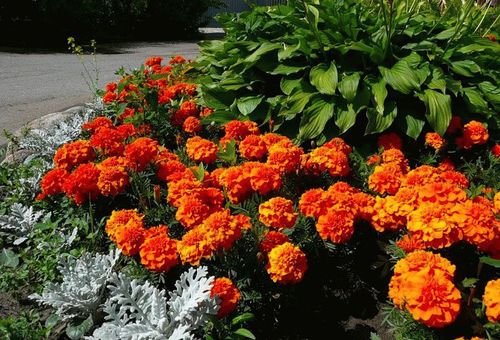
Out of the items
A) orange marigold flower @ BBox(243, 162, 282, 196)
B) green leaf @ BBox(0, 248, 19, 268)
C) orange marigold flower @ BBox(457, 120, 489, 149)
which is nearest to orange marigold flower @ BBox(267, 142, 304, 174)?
orange marigold flower @ BBox(243, 162, 282, 196)

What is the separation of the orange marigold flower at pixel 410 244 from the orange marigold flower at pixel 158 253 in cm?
88

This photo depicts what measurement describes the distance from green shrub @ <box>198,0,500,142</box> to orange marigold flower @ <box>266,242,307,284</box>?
1.25m

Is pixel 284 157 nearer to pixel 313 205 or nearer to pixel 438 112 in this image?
pixel 313 205

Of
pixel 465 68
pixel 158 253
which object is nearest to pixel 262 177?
pixel 158 253

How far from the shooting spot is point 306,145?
3154mm

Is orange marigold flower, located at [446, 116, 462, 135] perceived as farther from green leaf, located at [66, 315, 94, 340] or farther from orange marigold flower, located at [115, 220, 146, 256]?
green leaf, located at [66, 315, 94, 340]

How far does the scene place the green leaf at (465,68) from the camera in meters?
2.96

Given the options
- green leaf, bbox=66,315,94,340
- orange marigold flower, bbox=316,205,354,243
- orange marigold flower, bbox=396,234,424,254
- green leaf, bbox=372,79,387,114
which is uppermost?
green leaf, bbox=372,79,387,114

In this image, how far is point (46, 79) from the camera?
25.5 ft

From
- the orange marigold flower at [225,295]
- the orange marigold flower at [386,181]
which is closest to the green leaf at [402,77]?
the orange marigold flower at [386,181]

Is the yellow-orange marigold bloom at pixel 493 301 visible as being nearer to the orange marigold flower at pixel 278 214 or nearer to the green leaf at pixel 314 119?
the orange marigold flower at pixel 278 214

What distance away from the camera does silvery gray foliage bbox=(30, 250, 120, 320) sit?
1.77 m

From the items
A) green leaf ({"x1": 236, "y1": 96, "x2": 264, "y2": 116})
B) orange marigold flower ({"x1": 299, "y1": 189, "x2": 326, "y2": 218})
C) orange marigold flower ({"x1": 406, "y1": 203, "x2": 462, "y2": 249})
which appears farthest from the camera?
green leaf ({"x1": 236, "y1": 96, "x2": 264, "y2": 116})

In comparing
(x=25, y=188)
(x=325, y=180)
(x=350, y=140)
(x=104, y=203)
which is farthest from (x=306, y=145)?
(x=25, y=188)
